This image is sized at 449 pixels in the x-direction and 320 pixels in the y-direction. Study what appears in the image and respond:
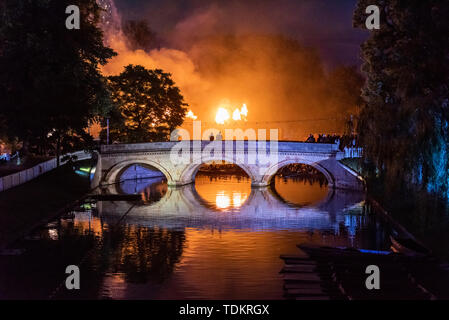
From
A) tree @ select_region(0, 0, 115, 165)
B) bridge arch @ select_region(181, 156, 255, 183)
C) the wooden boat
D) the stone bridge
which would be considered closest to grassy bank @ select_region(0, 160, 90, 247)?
the wooden boat

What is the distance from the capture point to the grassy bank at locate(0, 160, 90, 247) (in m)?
24.8

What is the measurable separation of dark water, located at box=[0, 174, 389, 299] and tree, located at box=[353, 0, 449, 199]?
13.1 feet

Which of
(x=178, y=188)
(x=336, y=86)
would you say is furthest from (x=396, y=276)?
(x=336, y=86)

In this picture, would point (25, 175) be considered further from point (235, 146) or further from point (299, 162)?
point (299, 162)

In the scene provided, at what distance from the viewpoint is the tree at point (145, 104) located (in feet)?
183

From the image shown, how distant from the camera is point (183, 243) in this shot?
24.5 metres

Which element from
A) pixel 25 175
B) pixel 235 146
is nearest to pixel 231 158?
pixel 235 146

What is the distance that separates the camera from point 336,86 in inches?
3169

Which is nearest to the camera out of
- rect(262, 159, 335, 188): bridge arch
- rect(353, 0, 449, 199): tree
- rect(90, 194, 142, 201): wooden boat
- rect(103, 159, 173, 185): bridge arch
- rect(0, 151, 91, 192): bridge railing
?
rect(353, 0, 449, 199): tree

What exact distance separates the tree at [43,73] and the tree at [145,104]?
18.8 metres

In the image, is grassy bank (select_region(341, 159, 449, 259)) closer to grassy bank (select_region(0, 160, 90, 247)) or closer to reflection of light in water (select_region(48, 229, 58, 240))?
reflection of light in water (select_region(48, 229, 58, 240))

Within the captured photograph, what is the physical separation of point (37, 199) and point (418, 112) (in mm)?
21844
